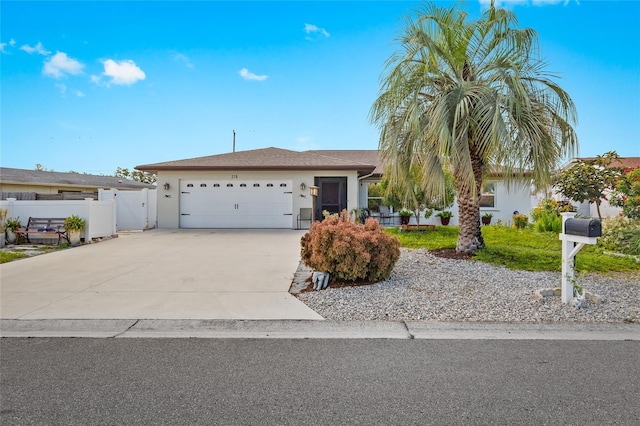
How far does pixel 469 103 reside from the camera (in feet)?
23.5

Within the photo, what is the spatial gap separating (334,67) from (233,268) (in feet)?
32.8

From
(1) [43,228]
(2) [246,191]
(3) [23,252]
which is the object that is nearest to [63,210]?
(1) [43,228]

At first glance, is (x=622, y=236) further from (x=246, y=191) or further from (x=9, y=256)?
(x=9, y=256)

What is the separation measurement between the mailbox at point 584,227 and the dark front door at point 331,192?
11.3 meters

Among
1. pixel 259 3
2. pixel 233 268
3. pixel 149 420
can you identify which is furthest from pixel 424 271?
pixel 259 3

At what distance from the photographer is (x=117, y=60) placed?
13.2 metres

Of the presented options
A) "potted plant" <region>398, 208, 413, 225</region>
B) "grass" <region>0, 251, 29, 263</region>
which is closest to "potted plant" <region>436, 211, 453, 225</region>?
"potted plant" <region>398, 208, 413, 225</region>

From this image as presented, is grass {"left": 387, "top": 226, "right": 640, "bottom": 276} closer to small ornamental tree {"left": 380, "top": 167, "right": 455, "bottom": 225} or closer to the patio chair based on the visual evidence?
small ornamental tree {"left": 380, "top": 167, "right": 455, "bottom": 225}

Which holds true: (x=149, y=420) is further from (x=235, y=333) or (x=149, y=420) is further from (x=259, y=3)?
(x=259, y=3)

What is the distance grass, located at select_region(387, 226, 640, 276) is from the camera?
715cm

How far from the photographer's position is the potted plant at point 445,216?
16.3 metres

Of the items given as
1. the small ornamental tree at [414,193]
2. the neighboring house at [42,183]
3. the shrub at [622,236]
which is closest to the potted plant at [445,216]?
the small ornamental tree at [414,193]

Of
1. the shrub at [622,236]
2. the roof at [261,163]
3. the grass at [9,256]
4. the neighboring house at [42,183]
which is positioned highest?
the roof at [261,163]

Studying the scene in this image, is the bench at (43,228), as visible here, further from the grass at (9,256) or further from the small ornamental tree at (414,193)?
the small ornamental tree at (414,193)
